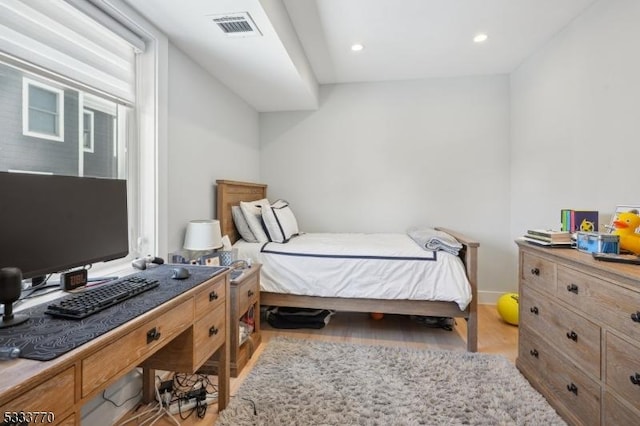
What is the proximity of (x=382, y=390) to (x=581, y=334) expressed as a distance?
1.09 m

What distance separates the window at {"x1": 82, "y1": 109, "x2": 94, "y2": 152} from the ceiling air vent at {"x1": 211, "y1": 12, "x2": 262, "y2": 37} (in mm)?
900

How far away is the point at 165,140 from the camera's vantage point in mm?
1892

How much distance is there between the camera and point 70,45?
1400 mm

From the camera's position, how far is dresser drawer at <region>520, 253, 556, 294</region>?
162 cm

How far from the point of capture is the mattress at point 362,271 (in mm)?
2223

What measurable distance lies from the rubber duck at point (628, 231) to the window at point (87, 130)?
2.85 m

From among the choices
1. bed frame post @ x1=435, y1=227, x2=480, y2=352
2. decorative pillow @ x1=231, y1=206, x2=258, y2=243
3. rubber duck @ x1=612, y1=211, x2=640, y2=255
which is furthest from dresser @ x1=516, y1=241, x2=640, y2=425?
decorative pillow @ x1=231, y1=206, x2=258, y2=243

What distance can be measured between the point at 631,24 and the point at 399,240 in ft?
7.07

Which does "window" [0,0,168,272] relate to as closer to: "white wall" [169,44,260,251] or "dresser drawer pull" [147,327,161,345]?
"white wall" [169,44,260,251]

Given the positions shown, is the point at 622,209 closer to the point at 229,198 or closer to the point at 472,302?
the point at 472,302

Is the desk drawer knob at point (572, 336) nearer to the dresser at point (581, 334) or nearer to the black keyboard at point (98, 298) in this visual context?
the dresser at point (581, 334)

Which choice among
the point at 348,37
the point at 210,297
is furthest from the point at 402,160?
the point at 210,297

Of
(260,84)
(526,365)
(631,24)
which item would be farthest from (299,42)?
(526,365)

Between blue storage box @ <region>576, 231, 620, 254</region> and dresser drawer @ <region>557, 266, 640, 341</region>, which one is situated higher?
blue storage box @ <region>576, 231, 620, 254</region>
